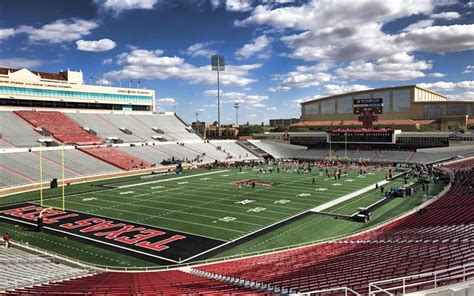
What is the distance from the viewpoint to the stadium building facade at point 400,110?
227 ft

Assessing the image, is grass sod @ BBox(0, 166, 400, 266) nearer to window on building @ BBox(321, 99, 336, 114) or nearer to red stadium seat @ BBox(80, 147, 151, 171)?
red stadium seat @ BBox(80, 147, 151, 171)

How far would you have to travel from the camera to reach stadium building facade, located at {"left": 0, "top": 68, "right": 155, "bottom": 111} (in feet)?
181

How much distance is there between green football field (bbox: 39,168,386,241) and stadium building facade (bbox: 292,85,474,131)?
Result: 3489 centimetres

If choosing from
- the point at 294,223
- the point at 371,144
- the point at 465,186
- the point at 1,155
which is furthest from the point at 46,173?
the point at 371,144

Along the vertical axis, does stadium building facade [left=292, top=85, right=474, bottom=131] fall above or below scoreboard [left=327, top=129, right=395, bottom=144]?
above

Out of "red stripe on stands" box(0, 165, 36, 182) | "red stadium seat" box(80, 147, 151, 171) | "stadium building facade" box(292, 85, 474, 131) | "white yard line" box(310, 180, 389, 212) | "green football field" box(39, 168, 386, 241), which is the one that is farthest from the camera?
"stadium building facade" box(292, 85, 474, 131)

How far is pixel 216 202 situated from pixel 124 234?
9.14 meters

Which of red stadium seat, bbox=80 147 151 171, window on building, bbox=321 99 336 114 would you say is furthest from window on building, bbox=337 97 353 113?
red stadium seat, bbox=80 147 151 171

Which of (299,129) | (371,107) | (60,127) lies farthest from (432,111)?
(60,127)

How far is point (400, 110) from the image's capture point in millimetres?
75812

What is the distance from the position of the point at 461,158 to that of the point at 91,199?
4566 cm

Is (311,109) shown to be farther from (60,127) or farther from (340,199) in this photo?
(340,199)

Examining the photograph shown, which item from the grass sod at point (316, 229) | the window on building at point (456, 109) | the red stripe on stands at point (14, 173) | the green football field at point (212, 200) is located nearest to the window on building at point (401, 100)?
the window on building at point (456, 109)

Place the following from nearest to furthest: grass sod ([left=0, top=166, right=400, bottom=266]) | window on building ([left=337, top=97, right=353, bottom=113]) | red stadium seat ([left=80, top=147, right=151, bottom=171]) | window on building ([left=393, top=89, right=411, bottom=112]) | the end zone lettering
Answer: the end zone lettering < grass sod ([left=0, top=166, right=400, bottom=266]) < red stadium seat ([left=80, top=147, right=151, bottom=171]) < window on building ([left=393, top=89, right=411, bottom=112]) < window on building ([left=337, top=97, right=353, bottom=113])
